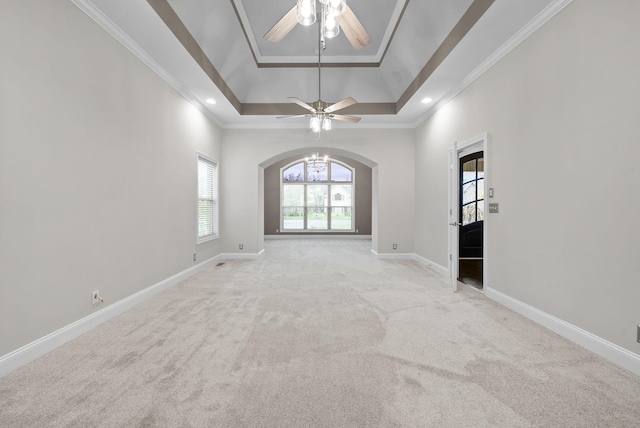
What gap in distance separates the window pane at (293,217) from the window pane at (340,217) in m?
1.20

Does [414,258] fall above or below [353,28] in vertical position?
below

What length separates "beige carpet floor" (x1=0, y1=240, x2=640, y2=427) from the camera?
1.48 meters

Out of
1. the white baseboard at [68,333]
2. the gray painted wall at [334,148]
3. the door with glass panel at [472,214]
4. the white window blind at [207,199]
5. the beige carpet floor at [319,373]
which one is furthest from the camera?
the door with glass panel at [472,214]

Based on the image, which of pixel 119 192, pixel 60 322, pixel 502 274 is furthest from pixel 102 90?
pixel 502 274

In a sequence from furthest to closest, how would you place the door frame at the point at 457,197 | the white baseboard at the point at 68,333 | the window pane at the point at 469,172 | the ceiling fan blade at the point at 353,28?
the window pane at the point at 469,172 → the door frame at the point at 457,197 → the ceiling fan blade at the point at 353,28 → the white baseboard at the point at 68,333

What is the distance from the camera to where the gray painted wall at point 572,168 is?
1940 millimetres

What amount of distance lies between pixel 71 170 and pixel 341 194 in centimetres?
888

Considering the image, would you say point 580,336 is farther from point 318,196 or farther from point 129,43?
point 318,196

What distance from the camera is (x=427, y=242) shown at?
5316 mm

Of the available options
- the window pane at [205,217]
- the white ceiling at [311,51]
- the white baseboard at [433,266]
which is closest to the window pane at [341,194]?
the white ceiling at [311,51]

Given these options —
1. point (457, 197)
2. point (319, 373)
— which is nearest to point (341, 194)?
point (457, 197)

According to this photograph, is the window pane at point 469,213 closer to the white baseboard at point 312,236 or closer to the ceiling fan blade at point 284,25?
the white baseboard at point 312,236

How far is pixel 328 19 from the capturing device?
6.55ft

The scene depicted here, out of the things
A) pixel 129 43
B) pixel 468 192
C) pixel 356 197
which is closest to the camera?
pixel 129 43
